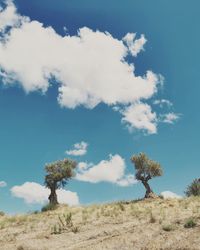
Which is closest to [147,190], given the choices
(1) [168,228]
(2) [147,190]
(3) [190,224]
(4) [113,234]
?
(2) [147,190]

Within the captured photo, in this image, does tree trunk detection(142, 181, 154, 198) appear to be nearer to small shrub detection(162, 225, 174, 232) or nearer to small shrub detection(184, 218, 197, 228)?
small shrub detection(184, 218, 197, 228)

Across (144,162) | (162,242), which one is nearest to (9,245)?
(162,242)

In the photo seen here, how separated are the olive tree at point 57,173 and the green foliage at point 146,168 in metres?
10.4

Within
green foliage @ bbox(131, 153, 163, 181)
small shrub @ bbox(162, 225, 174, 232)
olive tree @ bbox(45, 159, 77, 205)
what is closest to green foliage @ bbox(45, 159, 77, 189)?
olive tree @ bbox(45, 159, 77, 205)

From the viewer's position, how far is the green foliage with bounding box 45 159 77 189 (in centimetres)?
6169

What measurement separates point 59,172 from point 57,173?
846mm

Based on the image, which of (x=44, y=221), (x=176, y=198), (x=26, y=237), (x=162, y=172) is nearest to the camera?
(x=26, y=237)

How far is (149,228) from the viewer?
2656 centimetres

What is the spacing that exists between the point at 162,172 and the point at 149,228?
33954mm

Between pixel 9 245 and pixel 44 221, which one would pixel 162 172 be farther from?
pixel 9 245

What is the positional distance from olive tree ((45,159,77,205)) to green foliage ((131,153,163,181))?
1045cm

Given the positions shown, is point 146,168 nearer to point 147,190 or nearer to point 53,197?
point 147,190

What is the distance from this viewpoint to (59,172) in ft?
206

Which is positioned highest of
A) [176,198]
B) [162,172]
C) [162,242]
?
[162,172]
